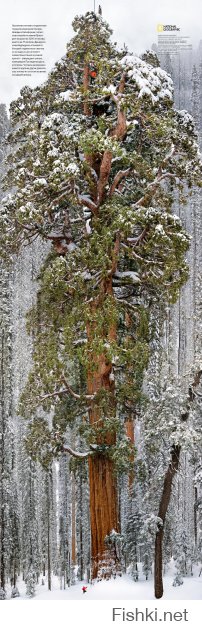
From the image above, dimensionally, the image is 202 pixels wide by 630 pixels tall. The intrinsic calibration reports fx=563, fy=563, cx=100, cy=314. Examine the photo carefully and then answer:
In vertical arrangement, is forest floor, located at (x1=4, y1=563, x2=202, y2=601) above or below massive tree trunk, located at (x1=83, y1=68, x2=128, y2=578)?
below

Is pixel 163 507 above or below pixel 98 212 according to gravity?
below

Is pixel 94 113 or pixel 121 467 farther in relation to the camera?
pixel 94 113

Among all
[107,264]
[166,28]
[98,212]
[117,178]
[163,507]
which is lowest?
[163,507]

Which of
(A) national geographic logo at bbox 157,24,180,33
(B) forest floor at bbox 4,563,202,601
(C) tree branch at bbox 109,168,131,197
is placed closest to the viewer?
(B) forest floor at bbox 4,563,202,601

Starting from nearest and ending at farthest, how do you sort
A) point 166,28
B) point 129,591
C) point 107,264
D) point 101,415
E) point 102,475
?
point 129,591
point 107,264
point 101,415
point 102,475
point 166,28

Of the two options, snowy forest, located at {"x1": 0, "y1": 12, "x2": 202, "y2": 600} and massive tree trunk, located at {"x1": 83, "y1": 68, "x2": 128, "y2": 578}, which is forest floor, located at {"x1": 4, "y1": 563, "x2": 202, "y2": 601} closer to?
snowy forest, located at {"x1": 0, "y1": 12, "x2": 202, "y2": 600}

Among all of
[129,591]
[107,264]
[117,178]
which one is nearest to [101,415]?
[107,264]

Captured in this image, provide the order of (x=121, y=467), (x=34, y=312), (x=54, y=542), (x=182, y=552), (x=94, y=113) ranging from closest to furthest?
(x=121, y=467)
(x=94, y=113)
(x=34, y=312)
(x=182, y=552)
(x=54, y=542)

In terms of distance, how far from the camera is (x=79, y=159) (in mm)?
A: 6352

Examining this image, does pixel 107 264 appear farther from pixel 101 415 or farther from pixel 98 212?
pixel 101 415

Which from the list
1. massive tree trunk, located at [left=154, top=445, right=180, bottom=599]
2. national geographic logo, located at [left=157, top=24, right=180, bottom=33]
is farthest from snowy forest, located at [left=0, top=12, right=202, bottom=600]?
national geographic logo, located at [left=157, top=24, right=180, bottom=33]

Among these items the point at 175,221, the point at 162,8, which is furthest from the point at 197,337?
the point at 162,8

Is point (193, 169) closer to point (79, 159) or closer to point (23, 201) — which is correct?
point (79, 159)

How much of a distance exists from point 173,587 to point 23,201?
4.85 metres
